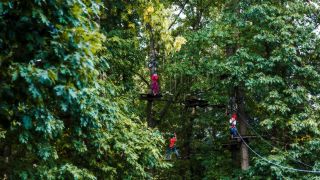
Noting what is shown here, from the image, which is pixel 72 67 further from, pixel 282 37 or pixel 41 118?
pixel 282 37

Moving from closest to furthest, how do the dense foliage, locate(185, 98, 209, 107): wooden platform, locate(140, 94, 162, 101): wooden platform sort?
the dense foliage → locate(140, 94, 162, 101): wooden platform → locate(185, 98, 209, 107): wooden platform

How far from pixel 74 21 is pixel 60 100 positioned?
79 centimetres

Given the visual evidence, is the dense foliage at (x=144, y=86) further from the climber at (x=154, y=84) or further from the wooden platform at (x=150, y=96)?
the climber at (x=154, y=84)

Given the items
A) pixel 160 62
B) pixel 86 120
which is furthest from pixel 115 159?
pixel 160 62

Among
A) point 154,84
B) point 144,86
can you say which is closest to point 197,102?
point 154,84

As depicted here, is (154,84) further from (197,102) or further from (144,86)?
(144,86)

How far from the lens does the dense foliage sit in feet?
12.9

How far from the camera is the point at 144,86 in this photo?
18156 mm

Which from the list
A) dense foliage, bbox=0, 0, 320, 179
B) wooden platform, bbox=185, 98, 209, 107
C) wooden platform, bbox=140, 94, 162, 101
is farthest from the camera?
wooden platform, bbox=185, 98, 209, 107

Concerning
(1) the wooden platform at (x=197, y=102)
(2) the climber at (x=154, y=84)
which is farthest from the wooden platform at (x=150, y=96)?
(1) the wooden platform at (x=197, y=102)

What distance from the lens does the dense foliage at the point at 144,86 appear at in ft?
12.9

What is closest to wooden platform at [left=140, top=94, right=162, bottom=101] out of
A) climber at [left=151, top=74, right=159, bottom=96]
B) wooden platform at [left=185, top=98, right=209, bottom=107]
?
climber at [left=151, top=74, right=159, bottom=96]

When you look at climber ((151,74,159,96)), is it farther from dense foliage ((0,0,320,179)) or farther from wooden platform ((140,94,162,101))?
dense foliage ((0,0,320,179))

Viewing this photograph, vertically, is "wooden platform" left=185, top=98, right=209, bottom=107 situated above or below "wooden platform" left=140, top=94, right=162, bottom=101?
above
